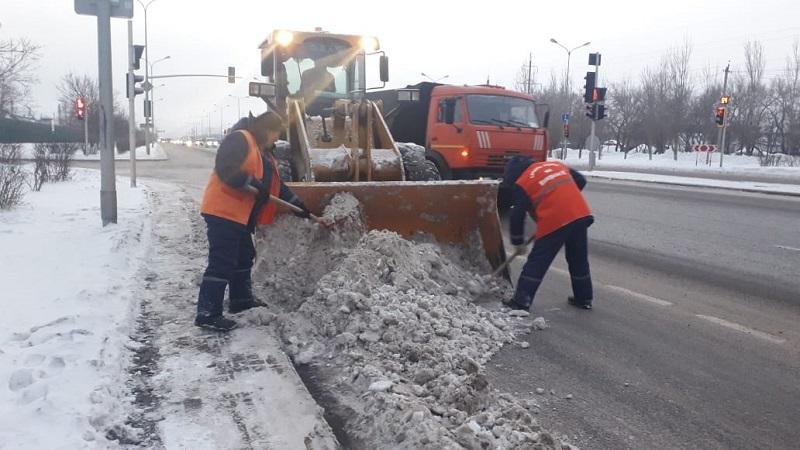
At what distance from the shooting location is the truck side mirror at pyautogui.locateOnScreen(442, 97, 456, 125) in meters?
12.5

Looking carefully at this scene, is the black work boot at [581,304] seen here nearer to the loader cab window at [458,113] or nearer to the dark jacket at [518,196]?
the dark jacket at [518,196]

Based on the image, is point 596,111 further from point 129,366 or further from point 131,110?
point 129,366

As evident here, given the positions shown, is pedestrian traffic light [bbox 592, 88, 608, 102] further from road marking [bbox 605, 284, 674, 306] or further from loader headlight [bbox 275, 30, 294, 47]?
road marking [bbox 605, 284, 674, 306]

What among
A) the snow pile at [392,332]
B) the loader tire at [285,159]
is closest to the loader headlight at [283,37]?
the loader tire at [285,159]

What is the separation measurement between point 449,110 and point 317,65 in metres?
3.78

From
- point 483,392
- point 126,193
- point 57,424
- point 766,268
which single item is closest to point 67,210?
point 126,193

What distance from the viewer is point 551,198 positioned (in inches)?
224

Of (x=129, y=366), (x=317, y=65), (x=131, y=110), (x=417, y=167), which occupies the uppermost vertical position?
(x=317, y=65)

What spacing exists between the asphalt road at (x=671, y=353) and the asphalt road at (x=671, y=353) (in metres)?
0.01

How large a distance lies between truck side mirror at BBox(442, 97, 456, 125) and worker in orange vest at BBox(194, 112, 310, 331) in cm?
757

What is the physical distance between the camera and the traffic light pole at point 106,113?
833 cm

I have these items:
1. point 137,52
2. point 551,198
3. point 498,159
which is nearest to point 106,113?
point 137,52

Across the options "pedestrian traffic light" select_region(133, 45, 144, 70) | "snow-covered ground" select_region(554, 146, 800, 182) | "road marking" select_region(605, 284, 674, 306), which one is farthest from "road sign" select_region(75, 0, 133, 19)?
"snow-covered ground" select_region(554, 146, 800, 182)

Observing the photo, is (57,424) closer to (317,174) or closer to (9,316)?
(9,316)
